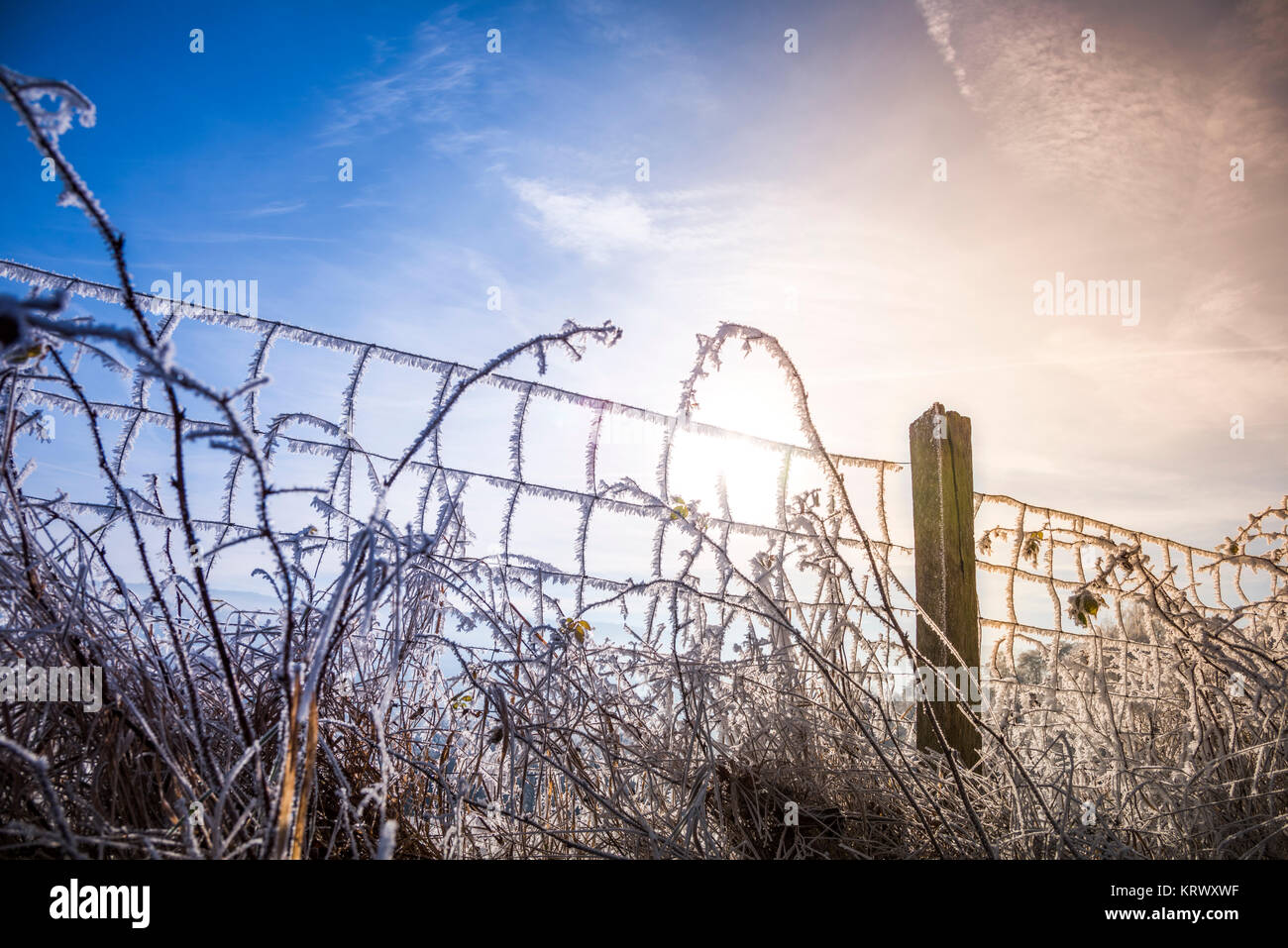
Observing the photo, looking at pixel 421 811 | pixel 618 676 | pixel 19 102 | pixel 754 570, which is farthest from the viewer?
pixel 754 570

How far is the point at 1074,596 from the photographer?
1.56 meters

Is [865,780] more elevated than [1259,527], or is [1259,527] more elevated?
[1259,527]

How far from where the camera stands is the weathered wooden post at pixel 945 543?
1980 millimetres

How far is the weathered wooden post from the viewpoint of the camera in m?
1.98

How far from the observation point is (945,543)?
2098mm

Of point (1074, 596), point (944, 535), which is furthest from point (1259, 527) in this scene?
point (1074, 596)

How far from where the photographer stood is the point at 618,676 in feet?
4.16

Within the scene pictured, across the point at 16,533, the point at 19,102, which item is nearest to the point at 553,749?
the point at 16,533

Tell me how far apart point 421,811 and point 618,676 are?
0.39 meters
